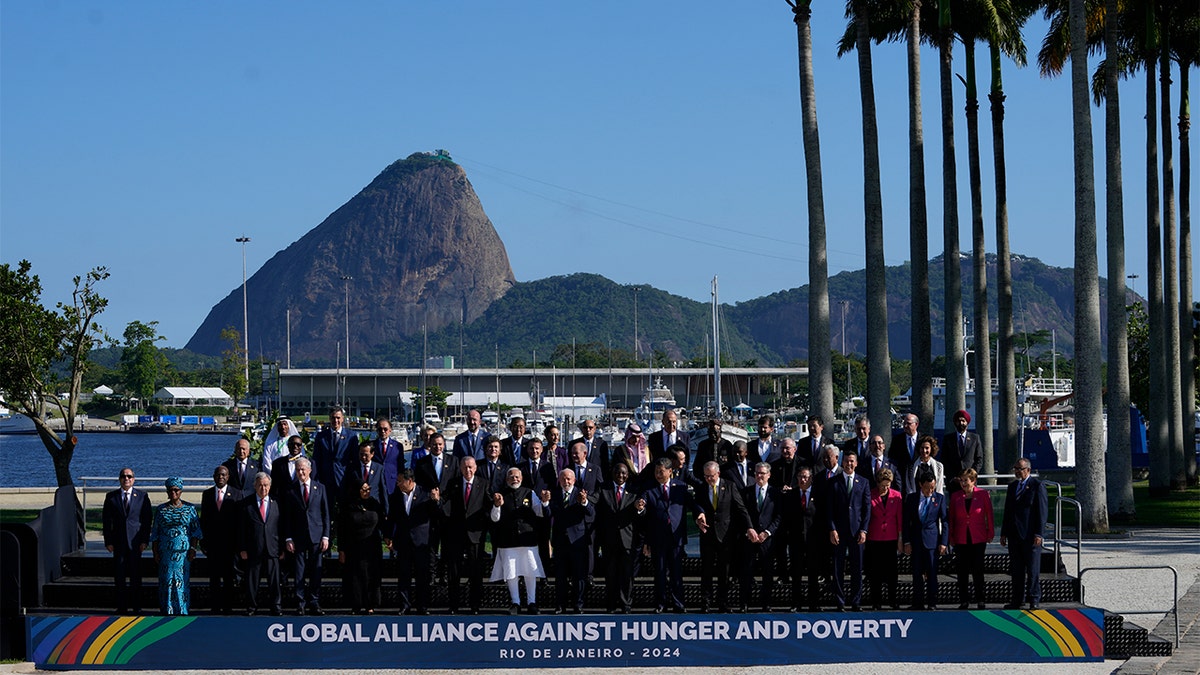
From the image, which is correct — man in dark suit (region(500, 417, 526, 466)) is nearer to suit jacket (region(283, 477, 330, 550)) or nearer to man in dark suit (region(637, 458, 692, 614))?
man in dark suit (region(637, 458, 692, 614))

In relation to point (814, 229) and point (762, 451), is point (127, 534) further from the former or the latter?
point (814, 229)

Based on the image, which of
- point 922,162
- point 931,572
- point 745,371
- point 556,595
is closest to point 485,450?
point 556,595

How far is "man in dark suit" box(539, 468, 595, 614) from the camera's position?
15727 mm

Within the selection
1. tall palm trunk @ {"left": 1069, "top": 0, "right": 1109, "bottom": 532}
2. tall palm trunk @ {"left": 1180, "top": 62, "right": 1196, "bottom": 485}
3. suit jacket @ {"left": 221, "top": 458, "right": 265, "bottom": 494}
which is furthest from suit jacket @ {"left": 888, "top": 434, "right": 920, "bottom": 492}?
tall palm trunk @ {"left": 1180, "top": 62, "right": 1196, "bottom": 485}

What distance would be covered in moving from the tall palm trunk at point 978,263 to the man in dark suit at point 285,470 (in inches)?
880

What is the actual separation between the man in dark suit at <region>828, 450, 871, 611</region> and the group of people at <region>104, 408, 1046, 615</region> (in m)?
0.02

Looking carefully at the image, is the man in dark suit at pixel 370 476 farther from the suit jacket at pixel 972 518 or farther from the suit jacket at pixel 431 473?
the suit jacket at pixel 972 518

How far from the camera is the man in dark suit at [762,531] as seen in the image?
15.8 m

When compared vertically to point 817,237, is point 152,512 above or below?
below

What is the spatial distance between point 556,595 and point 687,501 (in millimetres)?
1853

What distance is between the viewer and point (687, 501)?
627 inches

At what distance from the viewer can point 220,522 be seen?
1588 centimetres

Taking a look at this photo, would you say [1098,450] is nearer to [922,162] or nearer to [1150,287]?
[922,162]

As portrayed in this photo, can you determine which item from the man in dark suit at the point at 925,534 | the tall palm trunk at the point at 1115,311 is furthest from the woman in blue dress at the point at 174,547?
the tall palm trunk at the point at 1115,311
